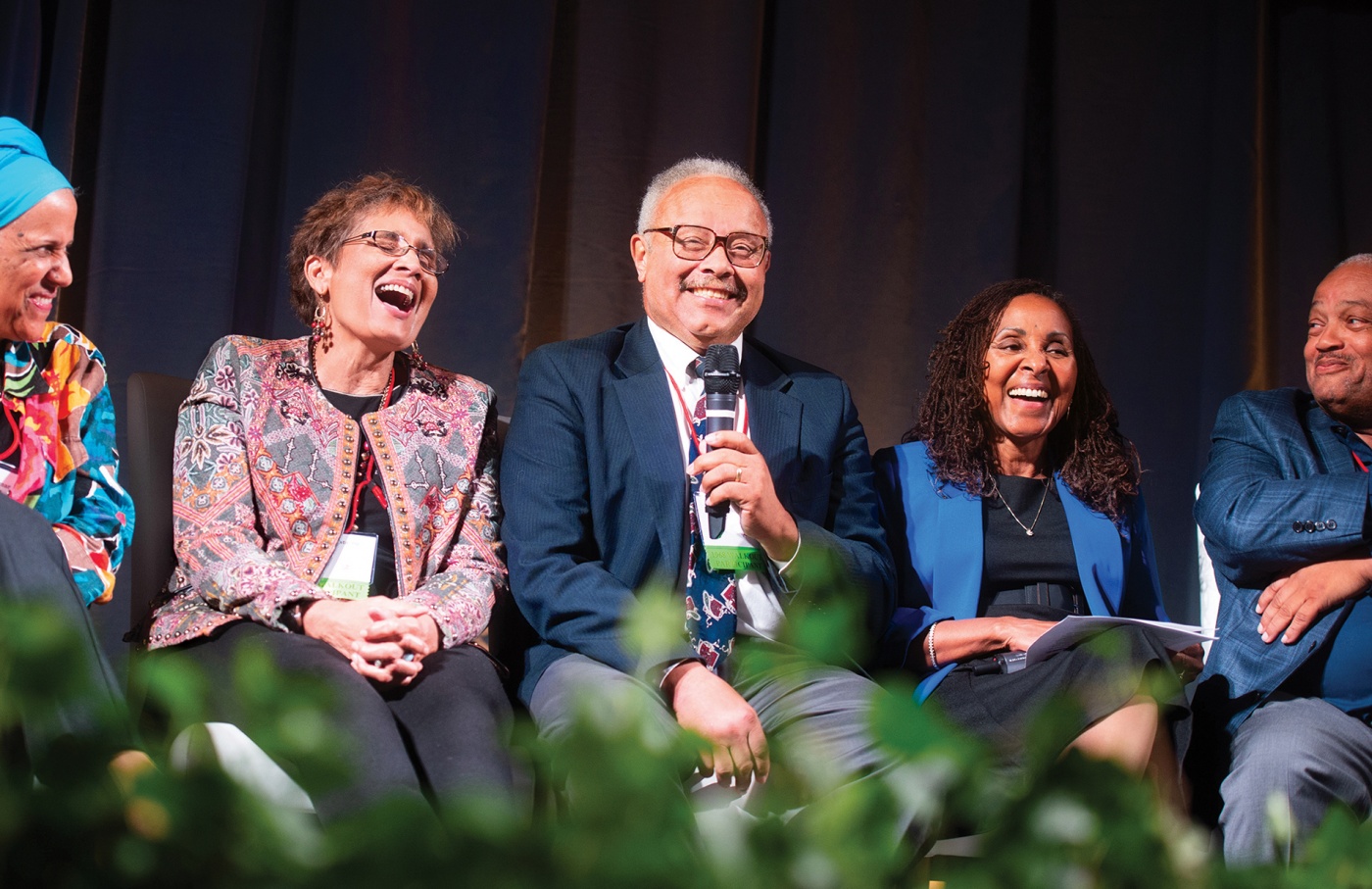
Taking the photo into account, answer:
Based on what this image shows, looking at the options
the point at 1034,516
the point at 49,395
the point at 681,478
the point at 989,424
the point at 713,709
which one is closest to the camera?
the point at 713,709

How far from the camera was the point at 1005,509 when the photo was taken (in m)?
2.57

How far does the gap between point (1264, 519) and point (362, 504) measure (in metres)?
1.68

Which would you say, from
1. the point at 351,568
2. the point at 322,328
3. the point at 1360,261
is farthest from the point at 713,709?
the point at 1360,261

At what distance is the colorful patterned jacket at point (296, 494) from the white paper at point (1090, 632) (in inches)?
37.1

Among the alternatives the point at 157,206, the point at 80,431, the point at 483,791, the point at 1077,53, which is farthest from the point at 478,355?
the point at 483,791

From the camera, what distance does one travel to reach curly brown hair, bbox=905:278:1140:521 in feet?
8.50

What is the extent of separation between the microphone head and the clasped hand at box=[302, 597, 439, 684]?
0.60m

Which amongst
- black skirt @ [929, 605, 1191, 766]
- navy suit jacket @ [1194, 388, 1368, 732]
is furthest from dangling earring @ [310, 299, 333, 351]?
navy suit jacket @ [1194, 388, 1368, 732]

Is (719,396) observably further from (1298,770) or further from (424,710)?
(1298,770)

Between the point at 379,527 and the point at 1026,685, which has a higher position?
the point at 379,527

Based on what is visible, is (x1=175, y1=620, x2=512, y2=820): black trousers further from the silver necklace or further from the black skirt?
the silver necklace

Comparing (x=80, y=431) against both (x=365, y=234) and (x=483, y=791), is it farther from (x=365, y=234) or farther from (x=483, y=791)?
(x=483, y=791)

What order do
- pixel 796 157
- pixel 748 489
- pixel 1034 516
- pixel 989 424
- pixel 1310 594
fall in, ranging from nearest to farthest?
pixel 748 489, pixel 1310 594, pixel 1034 516, pixel 989 424, pixel 796 157

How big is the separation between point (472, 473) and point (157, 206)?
1.23 m
